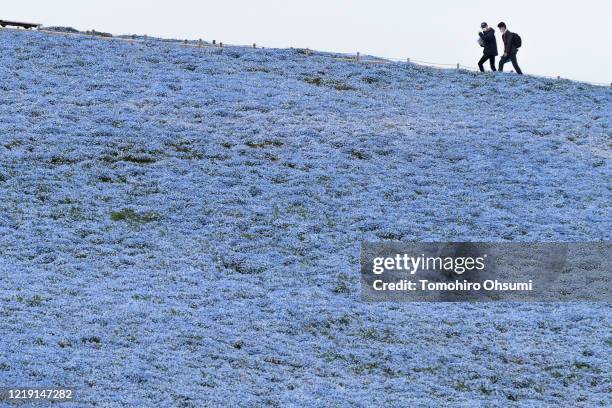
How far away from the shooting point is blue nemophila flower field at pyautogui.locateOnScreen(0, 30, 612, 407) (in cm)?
2025

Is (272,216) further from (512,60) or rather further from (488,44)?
(512,60)

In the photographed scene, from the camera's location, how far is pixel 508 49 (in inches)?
1780

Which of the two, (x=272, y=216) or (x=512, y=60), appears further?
(x=512, y=60)

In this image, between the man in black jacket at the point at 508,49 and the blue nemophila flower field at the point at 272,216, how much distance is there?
919 millimetres

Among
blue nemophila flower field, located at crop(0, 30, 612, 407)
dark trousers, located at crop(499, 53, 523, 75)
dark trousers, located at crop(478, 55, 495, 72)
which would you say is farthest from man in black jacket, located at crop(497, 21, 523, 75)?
blue nemophila flower field, located at crop(0, 30, 612, 407)

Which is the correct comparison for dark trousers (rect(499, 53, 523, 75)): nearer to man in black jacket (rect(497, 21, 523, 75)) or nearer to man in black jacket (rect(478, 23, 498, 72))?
man in black jacket (rect(497, 21, 523, 75))

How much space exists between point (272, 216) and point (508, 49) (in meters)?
19.3

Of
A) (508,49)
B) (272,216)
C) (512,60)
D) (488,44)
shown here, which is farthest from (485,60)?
(272,216)

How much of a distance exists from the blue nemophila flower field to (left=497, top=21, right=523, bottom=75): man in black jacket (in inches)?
36.2

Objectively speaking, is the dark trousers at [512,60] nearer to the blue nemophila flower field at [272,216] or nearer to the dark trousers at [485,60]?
the dark trousers at [485,60]

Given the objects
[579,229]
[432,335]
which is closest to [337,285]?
[432,335]

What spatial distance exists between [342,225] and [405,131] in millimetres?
9701

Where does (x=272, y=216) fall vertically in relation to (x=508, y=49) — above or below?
below

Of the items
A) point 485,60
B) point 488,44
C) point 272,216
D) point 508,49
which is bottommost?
point 272,216
